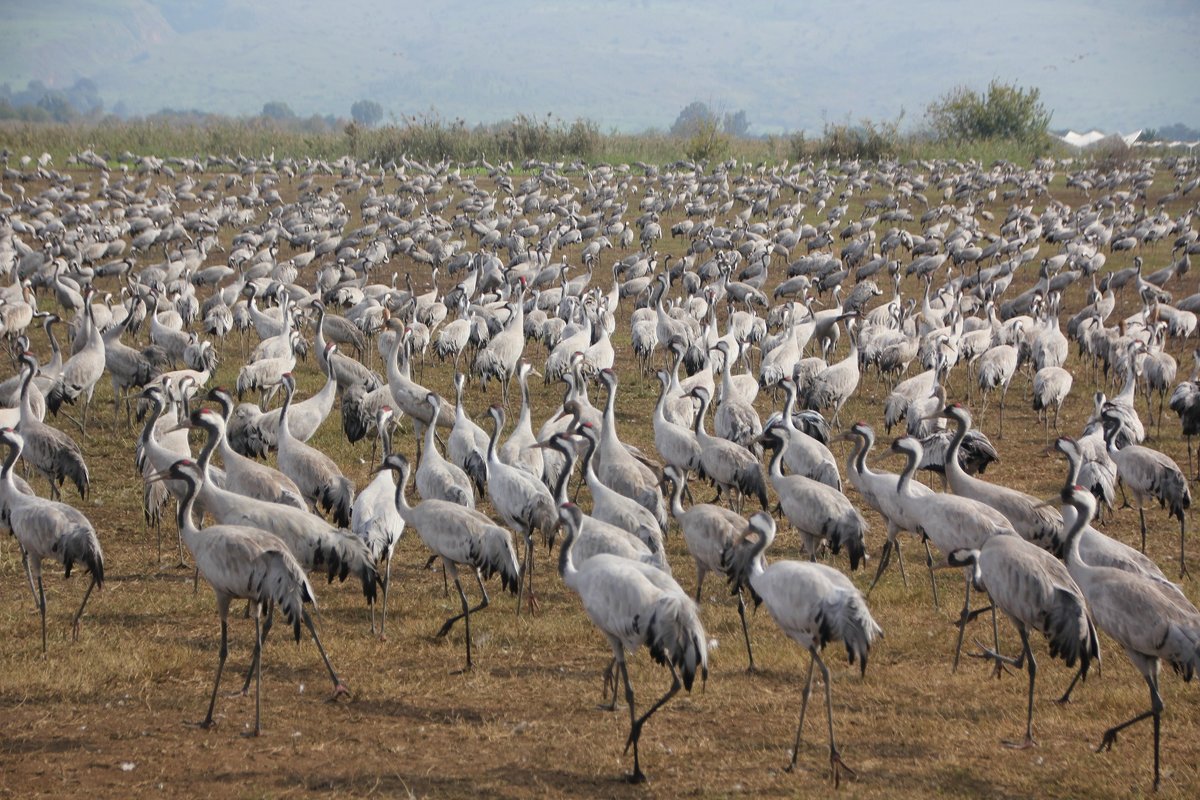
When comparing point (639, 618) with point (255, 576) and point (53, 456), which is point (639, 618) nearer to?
point (255, 576)

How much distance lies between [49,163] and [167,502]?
3299 centimetres

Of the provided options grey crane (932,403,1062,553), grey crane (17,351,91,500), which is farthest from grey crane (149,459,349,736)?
grey crane (932,403,1062,553)

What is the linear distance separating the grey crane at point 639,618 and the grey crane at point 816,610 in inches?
18.8

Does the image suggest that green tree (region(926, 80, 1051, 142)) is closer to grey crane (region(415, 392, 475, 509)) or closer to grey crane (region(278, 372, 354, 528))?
grey crane (region(415, 392, 475, 509))

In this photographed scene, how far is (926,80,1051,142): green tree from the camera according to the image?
48.2m

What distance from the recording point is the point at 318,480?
8.44 meters

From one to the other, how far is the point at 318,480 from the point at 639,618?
3733 millimetres

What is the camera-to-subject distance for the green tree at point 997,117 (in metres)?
48.2

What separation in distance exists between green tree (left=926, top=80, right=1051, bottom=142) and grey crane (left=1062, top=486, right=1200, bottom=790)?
45.5 metres

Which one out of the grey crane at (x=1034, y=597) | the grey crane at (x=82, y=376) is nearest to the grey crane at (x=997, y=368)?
the grey crane at (x=1034, y=597)

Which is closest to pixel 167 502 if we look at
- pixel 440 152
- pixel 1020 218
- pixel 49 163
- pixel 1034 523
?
pixel 1034 523

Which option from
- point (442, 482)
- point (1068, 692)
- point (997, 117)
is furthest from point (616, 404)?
point (997, 117)

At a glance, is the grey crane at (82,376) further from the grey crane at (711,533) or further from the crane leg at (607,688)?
the crane leg at (607,688)

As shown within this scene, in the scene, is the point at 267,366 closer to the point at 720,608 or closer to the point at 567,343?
the point at 567,343
